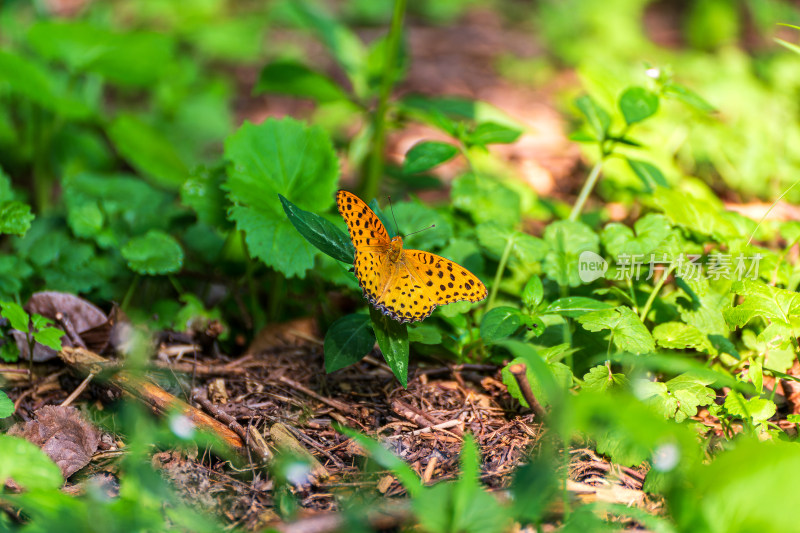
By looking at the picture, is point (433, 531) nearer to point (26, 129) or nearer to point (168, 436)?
point (168, 436)

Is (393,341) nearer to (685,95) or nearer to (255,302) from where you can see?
(255,302)

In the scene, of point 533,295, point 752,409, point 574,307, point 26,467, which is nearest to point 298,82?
point 533,295

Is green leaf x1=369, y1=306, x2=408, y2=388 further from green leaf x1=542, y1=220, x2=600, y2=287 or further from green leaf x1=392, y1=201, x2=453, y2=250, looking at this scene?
green leaf x1=542, y1=220, x2=600, y2=287

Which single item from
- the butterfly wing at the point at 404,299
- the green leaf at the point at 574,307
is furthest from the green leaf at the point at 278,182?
the green leaf at the point at 574,307

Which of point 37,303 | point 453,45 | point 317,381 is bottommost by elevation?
point 317,381

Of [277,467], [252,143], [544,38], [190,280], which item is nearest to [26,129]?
[190,280]

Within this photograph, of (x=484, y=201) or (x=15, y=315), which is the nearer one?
(x=15, y=315)

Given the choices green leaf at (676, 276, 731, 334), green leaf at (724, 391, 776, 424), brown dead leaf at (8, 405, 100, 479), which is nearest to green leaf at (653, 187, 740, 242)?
green leaf at (676, 276, 731, 334)
